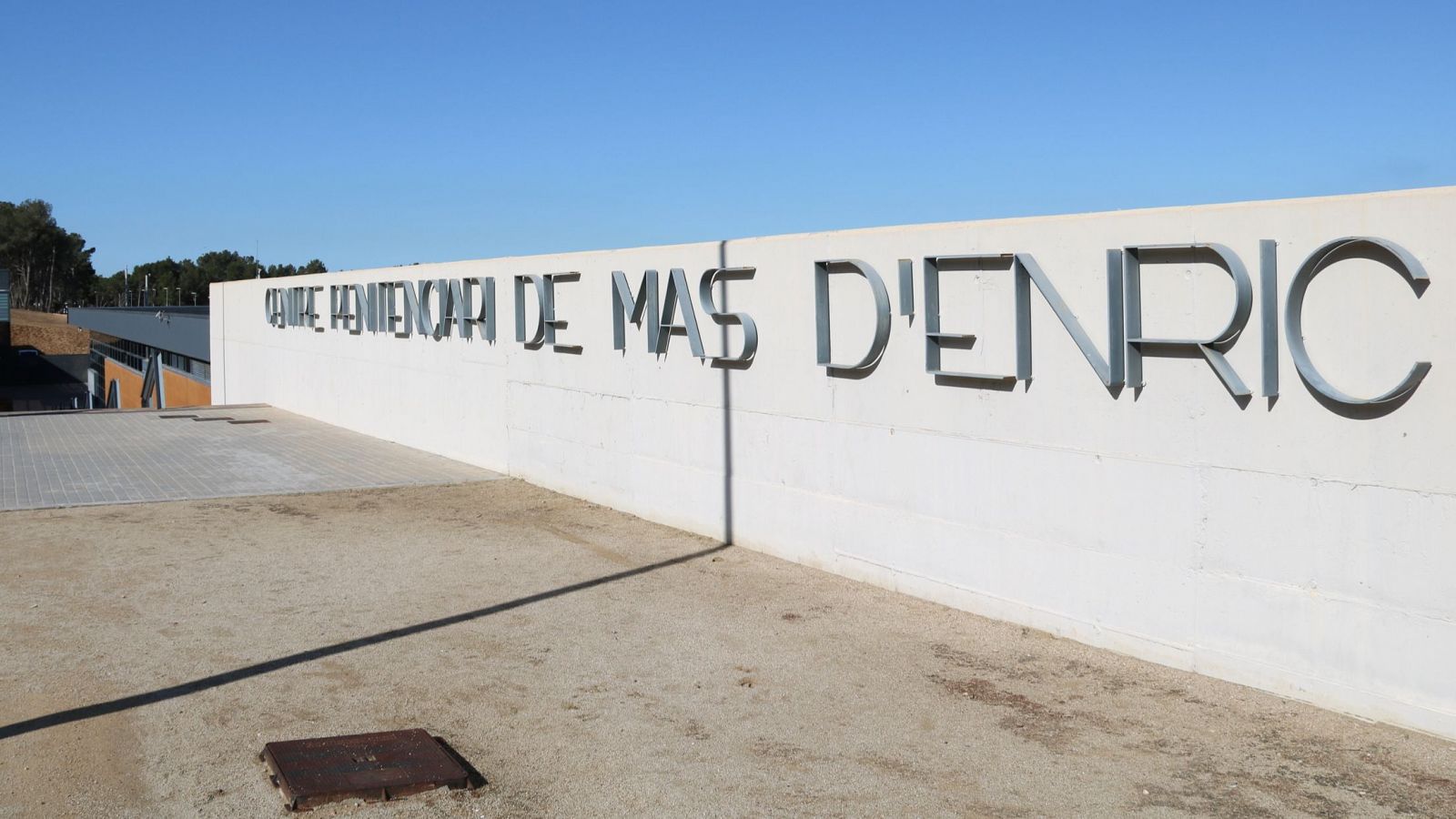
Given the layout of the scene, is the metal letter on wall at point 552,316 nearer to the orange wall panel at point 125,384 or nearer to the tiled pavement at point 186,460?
the tiled pavement at point 186,460

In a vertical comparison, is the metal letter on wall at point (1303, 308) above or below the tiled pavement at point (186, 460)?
above

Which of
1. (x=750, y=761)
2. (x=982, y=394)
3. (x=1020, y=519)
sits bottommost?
(x=750, y=761)

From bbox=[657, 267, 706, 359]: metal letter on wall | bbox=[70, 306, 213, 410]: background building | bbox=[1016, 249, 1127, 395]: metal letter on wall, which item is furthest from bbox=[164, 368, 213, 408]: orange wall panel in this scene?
bbox=[1016, 249, 1127, 395]: metal letter on wall

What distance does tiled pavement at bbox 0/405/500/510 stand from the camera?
15.6 metres

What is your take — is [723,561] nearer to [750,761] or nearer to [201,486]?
[750,761]

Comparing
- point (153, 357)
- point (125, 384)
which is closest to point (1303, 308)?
point (153, 357)

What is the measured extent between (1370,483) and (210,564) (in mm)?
9119

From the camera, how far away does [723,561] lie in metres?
11.4

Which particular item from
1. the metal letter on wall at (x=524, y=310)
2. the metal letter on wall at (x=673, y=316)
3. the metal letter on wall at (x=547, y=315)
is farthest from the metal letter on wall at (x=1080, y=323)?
the metal letter on wall at (x=524, y=310)

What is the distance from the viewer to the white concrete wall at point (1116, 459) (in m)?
6.57

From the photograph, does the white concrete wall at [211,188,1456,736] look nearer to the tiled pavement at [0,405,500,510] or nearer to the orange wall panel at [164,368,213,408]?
the tiled pavement at [0,405,500,510]

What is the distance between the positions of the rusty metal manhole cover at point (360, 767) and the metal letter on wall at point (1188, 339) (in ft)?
15.5

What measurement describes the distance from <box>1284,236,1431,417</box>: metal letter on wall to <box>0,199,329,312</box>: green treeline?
347 ft

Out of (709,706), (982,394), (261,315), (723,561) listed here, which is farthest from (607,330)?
(261,315)
